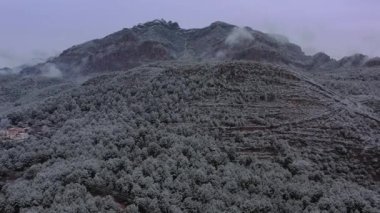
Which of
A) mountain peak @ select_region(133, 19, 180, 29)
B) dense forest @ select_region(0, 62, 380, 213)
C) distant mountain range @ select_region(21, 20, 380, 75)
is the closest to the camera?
dense forest @ select_region(0, 62, 380, 213)

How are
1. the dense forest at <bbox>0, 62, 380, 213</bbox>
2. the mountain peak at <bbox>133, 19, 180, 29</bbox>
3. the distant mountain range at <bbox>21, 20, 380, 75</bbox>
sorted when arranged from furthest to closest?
1. the mountain peak at <bbox>133, 19, 180, 29</bbox>
2. the distant mountain range at <bbox>21, 20, 380, 75</bbox>
3. the dense forest at <bbox>0, 62, 380, 213</bbox>

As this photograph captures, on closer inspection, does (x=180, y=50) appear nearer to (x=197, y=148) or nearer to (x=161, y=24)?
(x=161, y=24)

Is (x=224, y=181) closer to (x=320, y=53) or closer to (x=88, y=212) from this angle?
(x=88, y=212)

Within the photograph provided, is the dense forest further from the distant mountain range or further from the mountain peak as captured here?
the mountain peak

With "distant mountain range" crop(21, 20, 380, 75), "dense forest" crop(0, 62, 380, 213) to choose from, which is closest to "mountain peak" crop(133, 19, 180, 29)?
"distant mountain range" crop(21, 20, 380, 75)

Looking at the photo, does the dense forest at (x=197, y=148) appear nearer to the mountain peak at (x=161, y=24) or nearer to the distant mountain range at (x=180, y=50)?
the distant mountain range at (x=180, y=50)

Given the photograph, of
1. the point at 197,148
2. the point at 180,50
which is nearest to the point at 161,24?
the point at 180,50
